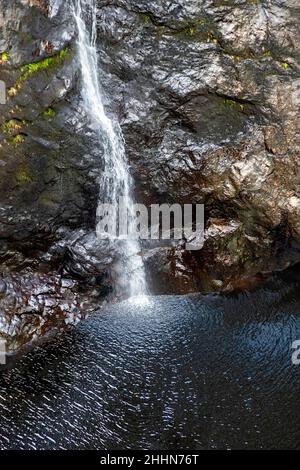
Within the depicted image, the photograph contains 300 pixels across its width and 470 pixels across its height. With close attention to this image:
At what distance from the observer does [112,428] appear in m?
6.32

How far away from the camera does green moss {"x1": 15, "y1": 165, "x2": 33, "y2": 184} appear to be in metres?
8.73

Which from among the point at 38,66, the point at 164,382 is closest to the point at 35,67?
the point at 38,66

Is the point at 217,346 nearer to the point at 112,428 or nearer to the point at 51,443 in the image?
the point at 112,428

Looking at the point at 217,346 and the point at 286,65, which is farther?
the point at 286,65

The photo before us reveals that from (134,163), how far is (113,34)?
2743 mm

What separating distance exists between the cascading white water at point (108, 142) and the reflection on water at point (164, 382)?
105cm

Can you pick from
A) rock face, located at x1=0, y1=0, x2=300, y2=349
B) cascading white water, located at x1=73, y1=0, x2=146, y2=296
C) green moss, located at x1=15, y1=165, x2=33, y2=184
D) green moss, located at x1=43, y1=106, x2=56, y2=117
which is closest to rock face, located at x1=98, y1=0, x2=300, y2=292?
rock face, located at x1=0, y1=0, x2=300, y2=349

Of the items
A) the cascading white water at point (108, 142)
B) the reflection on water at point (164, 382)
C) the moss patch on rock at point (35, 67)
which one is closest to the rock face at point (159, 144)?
the moss patch on rock at point (35, 67)

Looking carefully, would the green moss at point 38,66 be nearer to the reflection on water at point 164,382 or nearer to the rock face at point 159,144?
the rock face at point 159,144

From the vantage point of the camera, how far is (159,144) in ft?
32.0

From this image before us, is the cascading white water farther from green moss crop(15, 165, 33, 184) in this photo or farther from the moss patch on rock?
green moss crop(15, 165, 33, 184)

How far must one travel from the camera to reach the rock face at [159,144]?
8695 mm

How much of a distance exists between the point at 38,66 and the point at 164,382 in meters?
6.31
